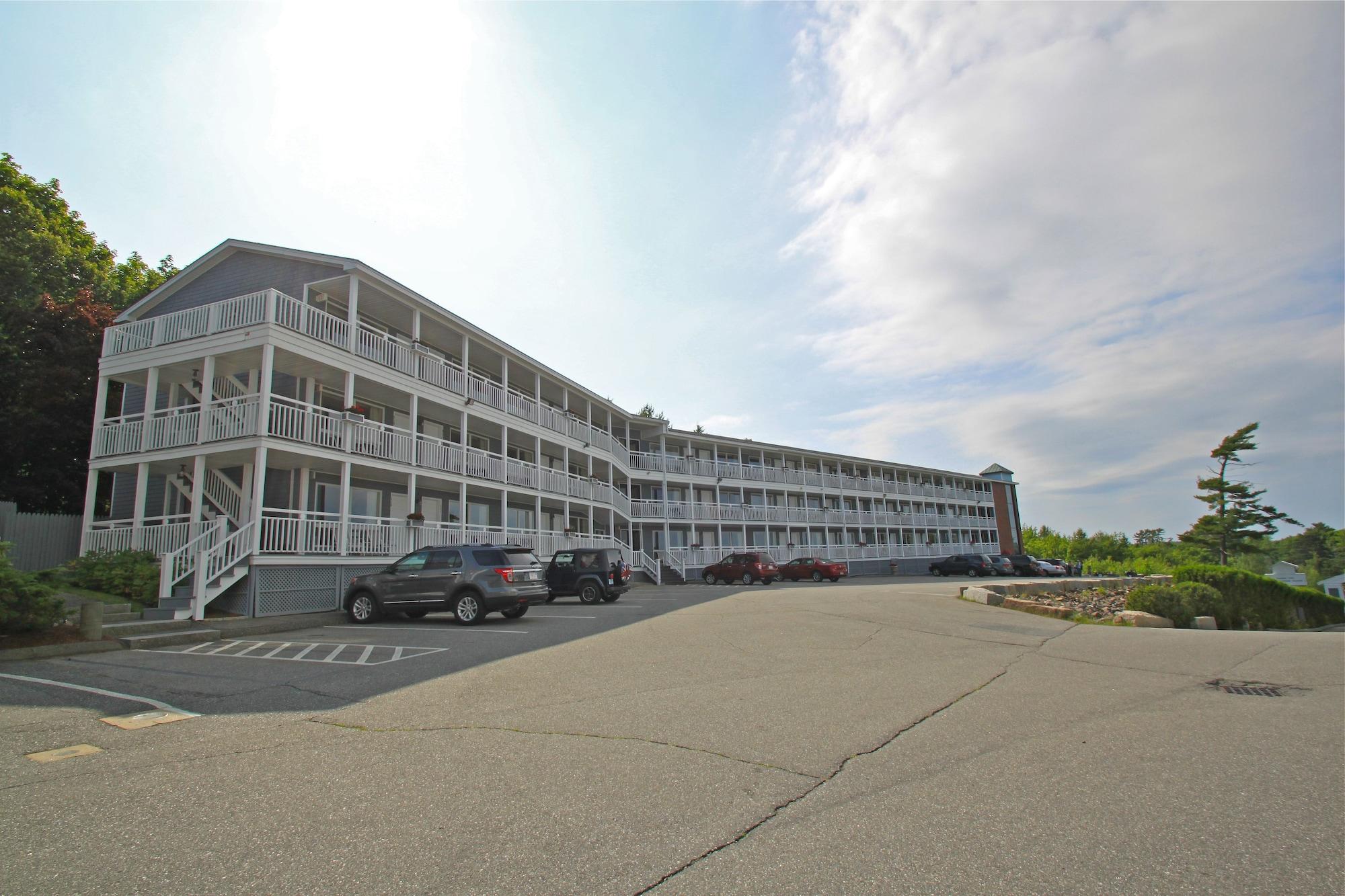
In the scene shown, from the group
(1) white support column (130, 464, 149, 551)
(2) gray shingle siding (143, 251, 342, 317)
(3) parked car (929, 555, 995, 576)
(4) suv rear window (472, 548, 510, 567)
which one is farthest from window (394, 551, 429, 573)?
(3) parked car (929, 555, 995, 576)

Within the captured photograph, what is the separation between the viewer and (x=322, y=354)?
17922mm

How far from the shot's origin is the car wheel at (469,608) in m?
14.4

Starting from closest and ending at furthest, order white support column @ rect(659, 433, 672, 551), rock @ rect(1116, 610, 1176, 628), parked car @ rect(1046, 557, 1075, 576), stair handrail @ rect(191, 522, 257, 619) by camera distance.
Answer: stair handrail @ rect(191, 522, 257, 619)
rock @ rect(1116, 610, 1176, 628)
white support column @ rect(659, 433, 672, 551)
parked car @ rect(1046, 557, 1075, 576)

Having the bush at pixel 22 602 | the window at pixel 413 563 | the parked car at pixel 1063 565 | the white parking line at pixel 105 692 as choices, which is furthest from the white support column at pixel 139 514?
the parked car at pixel 1063 565

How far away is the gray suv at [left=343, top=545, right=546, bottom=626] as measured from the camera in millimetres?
14484

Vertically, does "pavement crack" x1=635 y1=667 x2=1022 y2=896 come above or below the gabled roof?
below

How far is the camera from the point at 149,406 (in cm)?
1791

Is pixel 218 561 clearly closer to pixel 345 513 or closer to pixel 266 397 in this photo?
pixel 345 513

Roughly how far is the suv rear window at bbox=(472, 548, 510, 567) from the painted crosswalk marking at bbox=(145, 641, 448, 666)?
11.5 feet

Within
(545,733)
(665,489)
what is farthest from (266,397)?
(665,489)

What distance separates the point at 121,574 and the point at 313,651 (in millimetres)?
7566

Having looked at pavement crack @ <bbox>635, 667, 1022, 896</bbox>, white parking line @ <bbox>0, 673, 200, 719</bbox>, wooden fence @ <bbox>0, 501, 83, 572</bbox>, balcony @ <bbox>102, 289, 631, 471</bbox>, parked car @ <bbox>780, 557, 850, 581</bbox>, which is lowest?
pavement crack @ <bbox>635, 667, 1022, 896</bbox>

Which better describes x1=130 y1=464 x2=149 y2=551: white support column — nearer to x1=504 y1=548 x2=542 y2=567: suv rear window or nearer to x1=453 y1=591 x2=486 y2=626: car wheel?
x1=453 y1=591 x2=486 y2=626: car wheel

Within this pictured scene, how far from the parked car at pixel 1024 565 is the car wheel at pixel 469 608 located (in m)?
42.1
